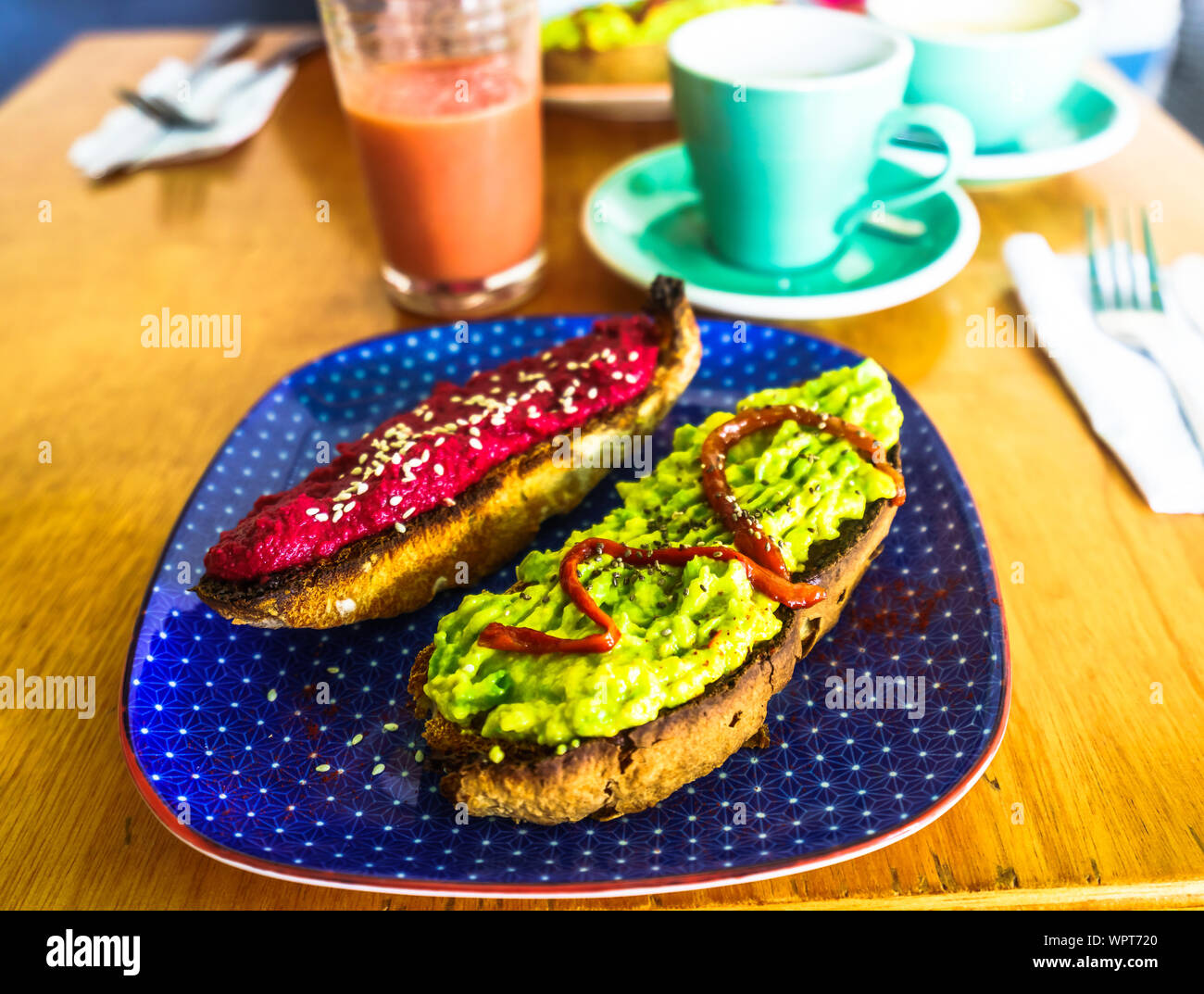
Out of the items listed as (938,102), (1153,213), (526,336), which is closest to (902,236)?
(938,102)

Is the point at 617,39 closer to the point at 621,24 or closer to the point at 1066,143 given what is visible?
the point at 621,24

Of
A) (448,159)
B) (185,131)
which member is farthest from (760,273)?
(185,131)

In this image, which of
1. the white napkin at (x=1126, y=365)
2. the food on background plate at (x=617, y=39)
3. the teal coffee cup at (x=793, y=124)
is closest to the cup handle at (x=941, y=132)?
the teal coffee cup at (x=793, y=124)

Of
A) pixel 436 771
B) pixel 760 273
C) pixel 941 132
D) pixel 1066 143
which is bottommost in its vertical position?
pixel 436 771

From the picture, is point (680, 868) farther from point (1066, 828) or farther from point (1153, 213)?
point (1153, 213)

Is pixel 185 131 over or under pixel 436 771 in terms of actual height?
over

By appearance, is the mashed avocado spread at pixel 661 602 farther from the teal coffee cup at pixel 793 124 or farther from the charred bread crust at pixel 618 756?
the teal coffee cup at pixel 793 124

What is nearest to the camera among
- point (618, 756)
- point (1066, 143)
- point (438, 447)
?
point (618, 756)

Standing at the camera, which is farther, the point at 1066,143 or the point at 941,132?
the point at 1066,143

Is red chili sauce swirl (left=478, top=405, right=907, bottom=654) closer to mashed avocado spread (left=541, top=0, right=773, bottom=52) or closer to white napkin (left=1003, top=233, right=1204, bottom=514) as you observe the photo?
white napkin (left=1003, top=233, right=1204, bottom=514)
